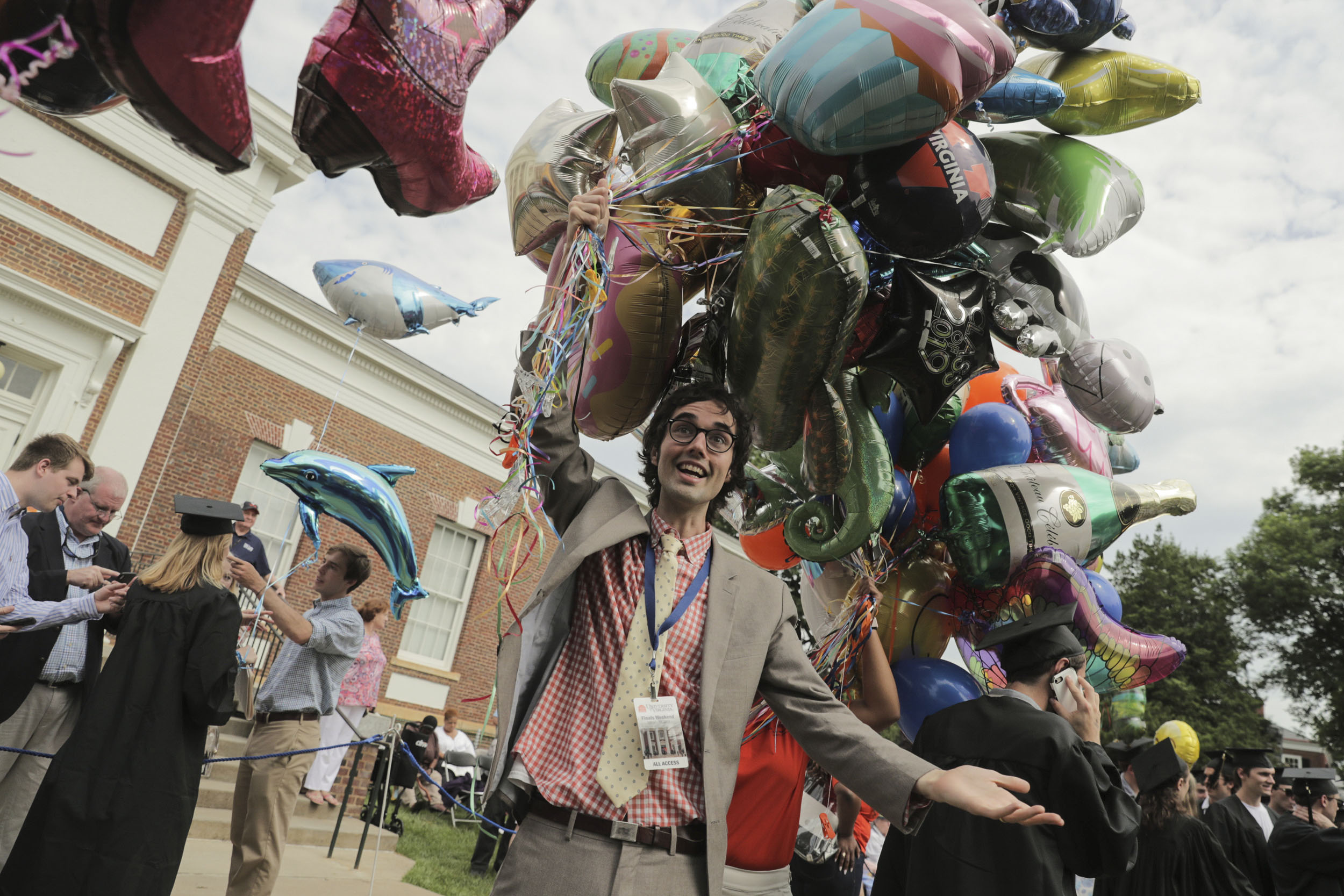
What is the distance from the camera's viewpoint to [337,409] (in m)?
11.1

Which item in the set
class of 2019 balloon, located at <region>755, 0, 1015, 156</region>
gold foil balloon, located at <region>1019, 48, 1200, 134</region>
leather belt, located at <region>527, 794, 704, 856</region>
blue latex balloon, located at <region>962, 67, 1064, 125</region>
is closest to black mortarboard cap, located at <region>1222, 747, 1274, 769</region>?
gold foil balloon, located at <region>1019, 48, 1200, 134</region>

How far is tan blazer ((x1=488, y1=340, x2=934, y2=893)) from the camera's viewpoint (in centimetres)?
164

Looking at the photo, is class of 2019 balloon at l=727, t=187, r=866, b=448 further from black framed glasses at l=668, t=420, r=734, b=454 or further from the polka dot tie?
the polka dot tie

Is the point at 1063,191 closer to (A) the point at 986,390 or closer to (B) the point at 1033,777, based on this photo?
(A) the point at 986,390

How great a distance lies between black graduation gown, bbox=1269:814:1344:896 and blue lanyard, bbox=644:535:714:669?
4.37 m

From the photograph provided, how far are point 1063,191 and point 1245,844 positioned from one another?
14.1 ft

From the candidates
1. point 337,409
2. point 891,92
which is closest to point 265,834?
point 891,92

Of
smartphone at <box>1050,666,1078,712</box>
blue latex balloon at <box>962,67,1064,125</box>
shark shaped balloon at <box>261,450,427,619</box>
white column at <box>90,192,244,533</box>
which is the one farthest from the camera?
white column at <box>90,192,244,533</box>

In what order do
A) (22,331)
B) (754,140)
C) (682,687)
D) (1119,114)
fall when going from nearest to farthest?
1. (682,687)
2. (754,140)
3. (1119,114)
4. (22,331)

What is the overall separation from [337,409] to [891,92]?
1035 cm

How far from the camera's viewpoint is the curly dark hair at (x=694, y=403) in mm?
2014

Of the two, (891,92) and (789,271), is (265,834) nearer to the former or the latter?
(789,271)

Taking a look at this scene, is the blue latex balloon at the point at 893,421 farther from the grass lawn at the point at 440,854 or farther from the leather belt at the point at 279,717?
the grass lawn at the point at 440,854

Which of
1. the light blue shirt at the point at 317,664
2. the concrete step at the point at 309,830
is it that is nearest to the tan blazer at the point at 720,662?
the light blue shirt at the point at 317,664
